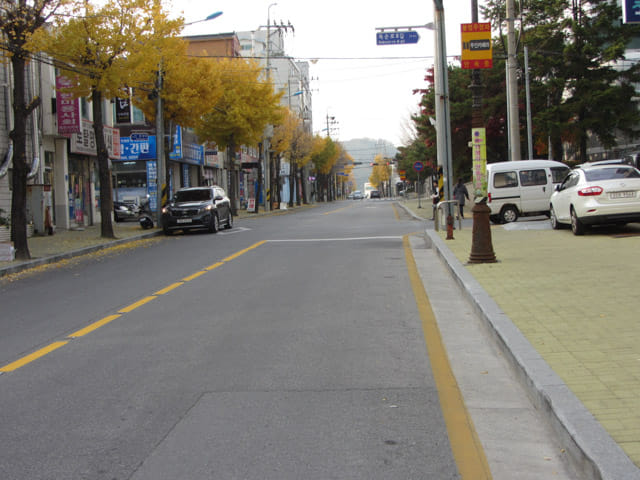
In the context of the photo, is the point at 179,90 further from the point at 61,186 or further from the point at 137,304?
the point at 137,304

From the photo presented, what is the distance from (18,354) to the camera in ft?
22.7

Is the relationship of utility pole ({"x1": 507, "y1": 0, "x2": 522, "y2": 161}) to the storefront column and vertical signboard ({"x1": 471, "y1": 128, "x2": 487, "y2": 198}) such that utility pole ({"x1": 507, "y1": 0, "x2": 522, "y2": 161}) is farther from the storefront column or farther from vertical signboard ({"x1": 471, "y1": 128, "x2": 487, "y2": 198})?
the storefront column

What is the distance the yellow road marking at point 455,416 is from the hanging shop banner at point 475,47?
38.4 feet

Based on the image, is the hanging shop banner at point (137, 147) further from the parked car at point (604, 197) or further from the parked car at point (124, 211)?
the parked car at point (604, 197)

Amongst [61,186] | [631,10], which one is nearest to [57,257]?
[631,10]

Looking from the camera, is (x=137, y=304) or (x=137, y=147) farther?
(x=137, y=147)

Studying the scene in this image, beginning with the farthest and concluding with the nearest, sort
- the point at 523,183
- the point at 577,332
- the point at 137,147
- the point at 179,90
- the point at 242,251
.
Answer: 1. the point at 137,147
2. the point at 179,90
3. the point at 523,183
4. the point at 242,251
5. the point at 577,332

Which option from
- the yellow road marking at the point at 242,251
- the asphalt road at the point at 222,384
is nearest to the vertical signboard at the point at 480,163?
the yellow road marking at the point at 242,251

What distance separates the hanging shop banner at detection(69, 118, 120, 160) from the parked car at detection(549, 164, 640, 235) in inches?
781

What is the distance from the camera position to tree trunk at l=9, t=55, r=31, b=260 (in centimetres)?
1708

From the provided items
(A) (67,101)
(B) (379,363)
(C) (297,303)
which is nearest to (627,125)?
(A) (67,101)

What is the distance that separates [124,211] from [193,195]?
574 inches

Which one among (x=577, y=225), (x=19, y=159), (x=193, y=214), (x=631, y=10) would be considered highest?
(x=631, y=10)

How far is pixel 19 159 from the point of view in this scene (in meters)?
17.1
